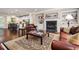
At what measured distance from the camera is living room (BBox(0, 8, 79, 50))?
3242 mm

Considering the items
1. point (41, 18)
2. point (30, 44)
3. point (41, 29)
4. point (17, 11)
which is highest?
point (17, 11)

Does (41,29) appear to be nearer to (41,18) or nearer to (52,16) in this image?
(41,18)

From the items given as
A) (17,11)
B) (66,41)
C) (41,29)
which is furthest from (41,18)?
(66,41)

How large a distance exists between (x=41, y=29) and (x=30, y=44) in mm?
359

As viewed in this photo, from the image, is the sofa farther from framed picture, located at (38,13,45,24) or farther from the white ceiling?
the white ceiling

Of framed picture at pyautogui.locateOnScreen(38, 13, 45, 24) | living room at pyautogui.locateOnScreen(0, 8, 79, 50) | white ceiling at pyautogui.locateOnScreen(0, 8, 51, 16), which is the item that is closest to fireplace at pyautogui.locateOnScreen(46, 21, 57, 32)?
living room at pyautogui.locateOnScreen(0, 8, 79, 50)

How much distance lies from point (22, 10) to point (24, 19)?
0.17m

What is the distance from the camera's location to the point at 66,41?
3.26 metres

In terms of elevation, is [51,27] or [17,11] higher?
[17,11]

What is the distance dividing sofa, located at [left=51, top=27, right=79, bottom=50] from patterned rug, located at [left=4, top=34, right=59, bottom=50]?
0.11 m

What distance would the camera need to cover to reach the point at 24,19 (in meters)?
3.26
